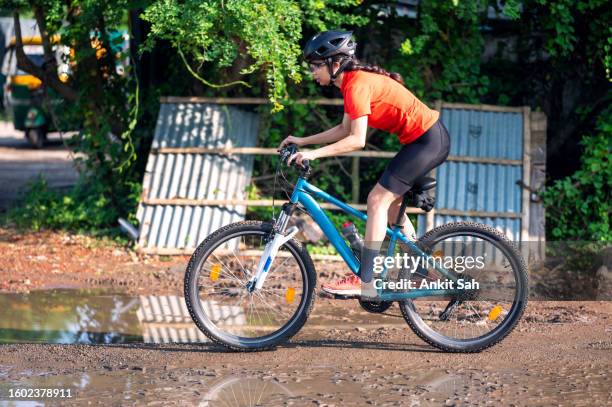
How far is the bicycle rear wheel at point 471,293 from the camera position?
608 centimetres

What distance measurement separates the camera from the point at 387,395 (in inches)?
206

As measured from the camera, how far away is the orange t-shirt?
5828mm

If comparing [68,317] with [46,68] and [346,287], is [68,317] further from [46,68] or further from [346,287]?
[46,68]

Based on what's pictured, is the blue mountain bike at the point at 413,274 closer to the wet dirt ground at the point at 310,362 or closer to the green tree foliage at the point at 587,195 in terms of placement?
the wet dirt ground at the point at 310,362

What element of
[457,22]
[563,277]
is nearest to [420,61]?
[457,22]

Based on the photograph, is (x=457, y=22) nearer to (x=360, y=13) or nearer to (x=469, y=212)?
(x=360, y=13)

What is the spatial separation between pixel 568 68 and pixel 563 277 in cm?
265

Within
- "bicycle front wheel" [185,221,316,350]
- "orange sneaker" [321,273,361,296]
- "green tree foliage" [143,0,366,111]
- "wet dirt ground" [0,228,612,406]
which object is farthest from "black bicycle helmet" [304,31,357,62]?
"green tree foliage" [143,0,366,111]

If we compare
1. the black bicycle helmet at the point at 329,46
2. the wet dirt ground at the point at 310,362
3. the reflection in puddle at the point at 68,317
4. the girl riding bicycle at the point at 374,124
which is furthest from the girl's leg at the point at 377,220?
the reflection in puddle at the point at 68,317

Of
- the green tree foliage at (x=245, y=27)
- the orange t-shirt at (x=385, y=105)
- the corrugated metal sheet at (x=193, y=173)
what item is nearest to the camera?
the orange t-shirt at (x=385, y=105)

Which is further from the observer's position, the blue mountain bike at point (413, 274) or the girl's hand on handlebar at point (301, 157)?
the blue mountain bike at point (413, 274)

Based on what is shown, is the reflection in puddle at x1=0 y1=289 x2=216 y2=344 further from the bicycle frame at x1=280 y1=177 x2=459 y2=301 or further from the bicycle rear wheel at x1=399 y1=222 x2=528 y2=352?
the bicycle rear wheel at x1=399 y1=222 x2=528 y2=352

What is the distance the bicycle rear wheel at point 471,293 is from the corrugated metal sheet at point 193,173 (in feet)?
12.4

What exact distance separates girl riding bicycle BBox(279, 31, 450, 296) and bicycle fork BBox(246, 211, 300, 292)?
398mm
